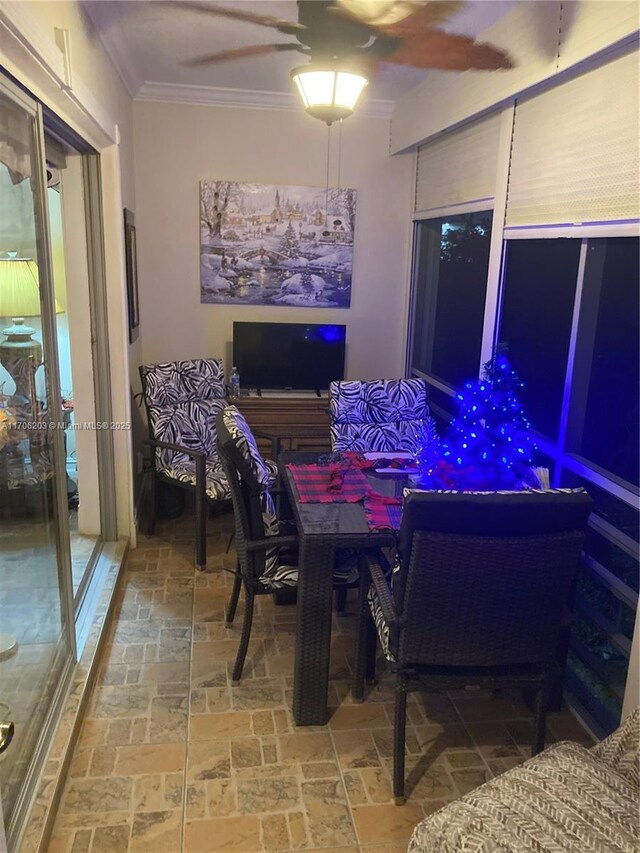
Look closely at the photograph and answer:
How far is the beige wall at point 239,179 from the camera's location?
442 cm

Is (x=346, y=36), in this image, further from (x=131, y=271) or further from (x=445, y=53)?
(x=131, y=271)

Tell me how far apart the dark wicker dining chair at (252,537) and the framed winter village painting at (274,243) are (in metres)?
2.20

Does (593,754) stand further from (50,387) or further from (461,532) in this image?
(50,387)

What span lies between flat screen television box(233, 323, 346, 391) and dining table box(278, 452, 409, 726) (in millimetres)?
2171

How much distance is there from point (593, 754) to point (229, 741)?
1243 millimetres

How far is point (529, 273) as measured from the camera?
304 centimetres

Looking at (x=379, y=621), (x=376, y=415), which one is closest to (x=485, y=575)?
(x=379, y=621)

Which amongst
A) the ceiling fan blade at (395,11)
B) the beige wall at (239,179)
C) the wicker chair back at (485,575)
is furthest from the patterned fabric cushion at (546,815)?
the beige wall at (239,179)

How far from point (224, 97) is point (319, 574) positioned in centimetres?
347

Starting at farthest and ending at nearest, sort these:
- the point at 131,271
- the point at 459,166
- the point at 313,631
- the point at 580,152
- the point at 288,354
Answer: the point at 288,354, the point at 131,271, the point at 459,166, the point at 580,152, the point at 313,631

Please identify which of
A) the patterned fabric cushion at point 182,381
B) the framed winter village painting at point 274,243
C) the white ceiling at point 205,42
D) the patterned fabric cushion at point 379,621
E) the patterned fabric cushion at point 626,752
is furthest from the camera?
the framed winter village painting at point 274,243

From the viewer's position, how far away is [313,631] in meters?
2.37

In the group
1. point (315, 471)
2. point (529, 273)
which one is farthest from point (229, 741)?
point (529, 273)

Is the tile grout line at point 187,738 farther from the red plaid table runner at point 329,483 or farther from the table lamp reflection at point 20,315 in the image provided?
the table lamp reflection at point 20,315
